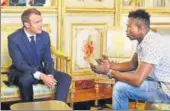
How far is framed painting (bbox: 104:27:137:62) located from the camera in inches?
161

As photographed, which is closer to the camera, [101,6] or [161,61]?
[161,61]

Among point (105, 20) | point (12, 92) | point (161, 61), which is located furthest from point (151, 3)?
point (12, 92)

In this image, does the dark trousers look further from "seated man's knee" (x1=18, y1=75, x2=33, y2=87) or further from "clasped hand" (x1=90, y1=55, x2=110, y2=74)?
"clasped hand" (x1=90, y1=55, x2=110, y2=74)

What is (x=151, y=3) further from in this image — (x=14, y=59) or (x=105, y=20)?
(x=14, y=59)

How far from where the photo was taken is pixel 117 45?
13.5 ft

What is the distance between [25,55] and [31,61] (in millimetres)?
Answer: 90

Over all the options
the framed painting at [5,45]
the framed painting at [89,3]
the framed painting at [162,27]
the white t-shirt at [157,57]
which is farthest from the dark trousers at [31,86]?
the framed painting at [162,27]

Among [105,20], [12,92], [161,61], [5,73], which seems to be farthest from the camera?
[105,20]

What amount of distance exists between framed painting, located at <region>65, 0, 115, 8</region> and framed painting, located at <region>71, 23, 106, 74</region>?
0.73ft

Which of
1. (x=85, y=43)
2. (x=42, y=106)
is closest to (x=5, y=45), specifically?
(x=85, y=43)

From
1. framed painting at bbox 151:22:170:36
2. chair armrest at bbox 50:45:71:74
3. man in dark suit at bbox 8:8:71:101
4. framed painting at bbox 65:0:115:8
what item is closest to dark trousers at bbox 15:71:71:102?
man in dark suit at bbox 8:8:71:101

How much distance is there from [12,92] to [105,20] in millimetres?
1659

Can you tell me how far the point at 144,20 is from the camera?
289 cm

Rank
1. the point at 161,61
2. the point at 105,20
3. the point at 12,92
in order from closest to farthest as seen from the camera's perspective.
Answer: the point at 161,61 < the point at 12,92 < the point at 105,20
